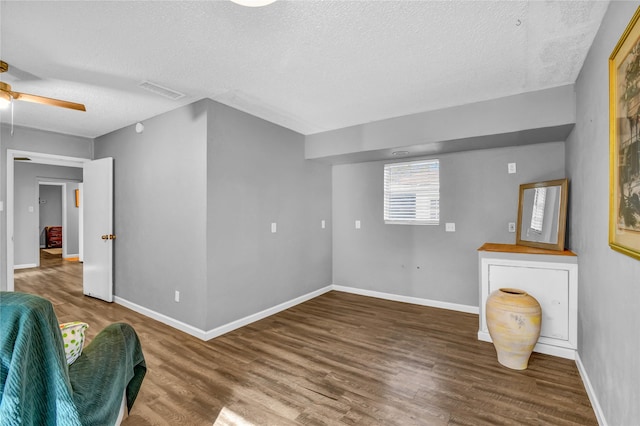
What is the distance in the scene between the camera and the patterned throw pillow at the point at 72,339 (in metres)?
1.29

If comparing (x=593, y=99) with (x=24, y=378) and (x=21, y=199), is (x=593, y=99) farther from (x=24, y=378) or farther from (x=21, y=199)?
(x=21, y=199)

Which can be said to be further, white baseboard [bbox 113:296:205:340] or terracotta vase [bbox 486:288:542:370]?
white baseboard [bbox 113:296:205:340]

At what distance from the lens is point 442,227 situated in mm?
4129

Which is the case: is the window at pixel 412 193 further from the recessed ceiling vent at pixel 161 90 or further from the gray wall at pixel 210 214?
the recessed ceiling vent at pixel 161 90

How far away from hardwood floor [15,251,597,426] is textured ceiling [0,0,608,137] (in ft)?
8.20

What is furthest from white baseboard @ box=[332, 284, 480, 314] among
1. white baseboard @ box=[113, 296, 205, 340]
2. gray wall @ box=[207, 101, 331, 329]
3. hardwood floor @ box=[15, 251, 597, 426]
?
white baseboard @ box=[113, 296, 205, 340]

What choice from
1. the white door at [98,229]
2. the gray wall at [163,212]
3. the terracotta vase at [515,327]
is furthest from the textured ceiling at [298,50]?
the terracotta vase at [515,327]

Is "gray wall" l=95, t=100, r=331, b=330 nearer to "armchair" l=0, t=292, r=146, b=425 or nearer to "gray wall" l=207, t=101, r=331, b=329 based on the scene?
"gray wall" l=207, t=101, r=331, b=329

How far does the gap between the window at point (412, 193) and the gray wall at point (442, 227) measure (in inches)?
3.5

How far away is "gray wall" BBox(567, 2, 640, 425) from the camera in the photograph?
1.41m

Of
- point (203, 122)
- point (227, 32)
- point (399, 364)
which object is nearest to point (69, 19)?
point (227, 32)

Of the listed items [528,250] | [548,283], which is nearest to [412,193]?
[528,250]

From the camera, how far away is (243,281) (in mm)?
3510

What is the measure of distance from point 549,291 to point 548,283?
0.24ft
